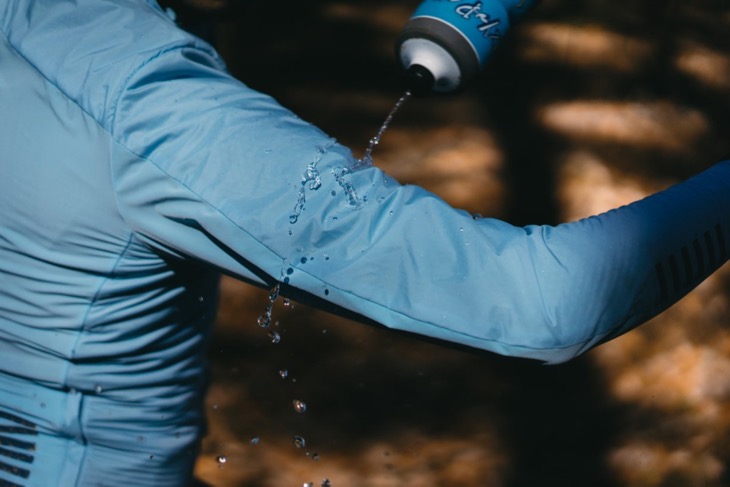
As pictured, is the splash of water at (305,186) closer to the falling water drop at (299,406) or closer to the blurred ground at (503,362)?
the blurred ground at (503,362)

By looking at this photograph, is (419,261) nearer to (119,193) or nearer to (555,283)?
(555,283)

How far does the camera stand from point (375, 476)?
7.17 feet

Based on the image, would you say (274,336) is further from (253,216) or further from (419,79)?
(253,216)

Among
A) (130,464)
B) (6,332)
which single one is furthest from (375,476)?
(6,332)

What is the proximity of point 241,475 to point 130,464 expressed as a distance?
0.89 metres

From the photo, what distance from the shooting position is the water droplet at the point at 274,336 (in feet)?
6.89

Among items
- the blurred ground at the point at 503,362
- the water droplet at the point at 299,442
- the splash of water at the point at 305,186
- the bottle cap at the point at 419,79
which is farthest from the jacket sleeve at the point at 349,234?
the water droplet at the point at 299,442

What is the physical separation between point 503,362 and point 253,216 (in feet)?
3.57

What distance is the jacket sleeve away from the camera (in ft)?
3.28

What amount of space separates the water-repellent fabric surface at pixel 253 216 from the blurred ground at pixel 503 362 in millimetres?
914

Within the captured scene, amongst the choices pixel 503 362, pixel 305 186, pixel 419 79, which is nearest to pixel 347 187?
pixel 305 186

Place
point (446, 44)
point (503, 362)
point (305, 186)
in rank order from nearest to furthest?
1. point (305, 186)
2. point (446, 44)
3. point (503, 362)

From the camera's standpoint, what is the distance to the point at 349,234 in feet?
3.30

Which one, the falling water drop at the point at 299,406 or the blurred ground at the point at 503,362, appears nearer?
the blurred ground at the point at 503,362
